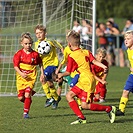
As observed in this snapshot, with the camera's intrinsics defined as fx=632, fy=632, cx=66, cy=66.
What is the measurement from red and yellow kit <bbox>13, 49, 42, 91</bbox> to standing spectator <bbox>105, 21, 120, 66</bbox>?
13.2 metres

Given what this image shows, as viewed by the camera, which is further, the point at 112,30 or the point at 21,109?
the point at 112,30

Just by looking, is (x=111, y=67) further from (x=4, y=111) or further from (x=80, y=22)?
(x=4, y=111)

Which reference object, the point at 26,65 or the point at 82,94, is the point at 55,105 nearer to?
the point at 26,65

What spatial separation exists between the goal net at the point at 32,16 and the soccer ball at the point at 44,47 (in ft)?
7.31

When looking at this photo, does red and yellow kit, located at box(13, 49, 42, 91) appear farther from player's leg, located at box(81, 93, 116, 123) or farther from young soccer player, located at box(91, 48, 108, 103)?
young soccer player, located at box(91, 48, 108, 103)

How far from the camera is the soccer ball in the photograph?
12722 mm

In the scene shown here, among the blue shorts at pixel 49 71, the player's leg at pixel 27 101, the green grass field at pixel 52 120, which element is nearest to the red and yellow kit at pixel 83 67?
the green grass field at pixel 52 120

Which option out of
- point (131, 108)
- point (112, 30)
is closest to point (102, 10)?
point (112, 30)

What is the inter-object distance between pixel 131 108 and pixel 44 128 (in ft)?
10.4

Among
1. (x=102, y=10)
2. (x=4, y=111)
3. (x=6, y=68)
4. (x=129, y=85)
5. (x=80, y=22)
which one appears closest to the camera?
(x=129, y=85)

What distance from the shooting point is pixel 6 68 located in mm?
19094

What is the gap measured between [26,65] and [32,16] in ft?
21.1

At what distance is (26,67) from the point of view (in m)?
11.5

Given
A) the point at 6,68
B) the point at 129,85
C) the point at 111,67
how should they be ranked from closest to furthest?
the point at 129,85, the point at 6,68, the point at 111,67
